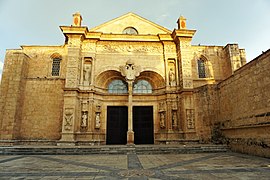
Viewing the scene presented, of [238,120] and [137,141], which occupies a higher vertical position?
[238,120]

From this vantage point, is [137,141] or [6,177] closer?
[6,177]

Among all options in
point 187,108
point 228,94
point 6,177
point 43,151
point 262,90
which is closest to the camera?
point 6,177

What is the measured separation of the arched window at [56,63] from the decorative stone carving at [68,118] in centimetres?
497

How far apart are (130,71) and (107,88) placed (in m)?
2.83

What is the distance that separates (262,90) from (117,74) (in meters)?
10.8

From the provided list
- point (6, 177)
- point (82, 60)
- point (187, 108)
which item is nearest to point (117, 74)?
point (82, 60)

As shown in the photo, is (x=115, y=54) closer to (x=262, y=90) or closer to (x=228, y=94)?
(x=228, y=94)

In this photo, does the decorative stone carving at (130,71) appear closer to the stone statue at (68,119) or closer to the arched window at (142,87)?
the arched window at (142,87)

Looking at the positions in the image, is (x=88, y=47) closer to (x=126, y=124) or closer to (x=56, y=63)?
(x=56, y=63)

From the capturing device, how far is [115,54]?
50.3 ft

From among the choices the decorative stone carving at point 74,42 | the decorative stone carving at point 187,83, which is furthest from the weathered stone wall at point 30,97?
the decorative stone carving at point 187,83

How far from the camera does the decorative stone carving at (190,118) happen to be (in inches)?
524

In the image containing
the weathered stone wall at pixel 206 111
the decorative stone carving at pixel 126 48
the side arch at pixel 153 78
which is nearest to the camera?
the weathered stone wall at pixel 206 111

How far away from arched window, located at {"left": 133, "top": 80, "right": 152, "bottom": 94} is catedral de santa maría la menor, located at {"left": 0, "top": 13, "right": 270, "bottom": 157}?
9 cm
